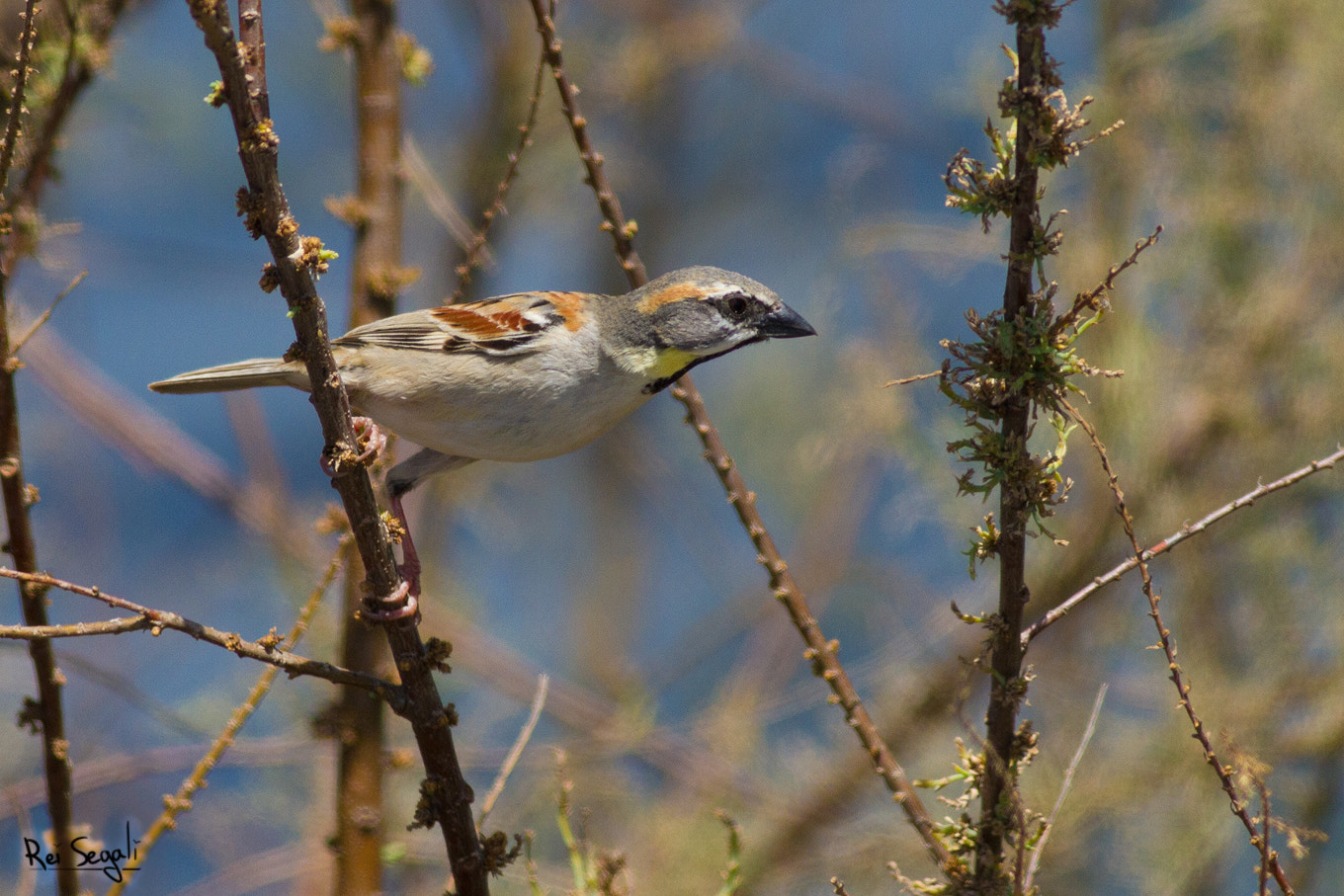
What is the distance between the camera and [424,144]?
31.1 feet

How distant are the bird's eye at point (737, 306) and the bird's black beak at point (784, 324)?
80 mm

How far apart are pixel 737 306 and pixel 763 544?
4.68ft

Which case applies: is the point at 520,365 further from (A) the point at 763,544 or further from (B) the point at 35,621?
(B) the point at 35,621

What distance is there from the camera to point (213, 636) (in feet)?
6.88

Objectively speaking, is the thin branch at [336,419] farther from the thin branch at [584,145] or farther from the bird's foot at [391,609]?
the thin branch at [584,145]

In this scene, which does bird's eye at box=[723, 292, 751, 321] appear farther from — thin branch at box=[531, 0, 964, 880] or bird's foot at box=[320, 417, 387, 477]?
bird's foot at box=[320, 417, 387, 477]

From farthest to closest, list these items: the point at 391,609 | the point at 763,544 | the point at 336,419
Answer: the point at 763,544
the point at 391,609
the point at 336,419

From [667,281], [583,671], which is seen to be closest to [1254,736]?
[667,281]

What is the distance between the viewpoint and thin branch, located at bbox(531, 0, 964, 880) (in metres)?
2.62

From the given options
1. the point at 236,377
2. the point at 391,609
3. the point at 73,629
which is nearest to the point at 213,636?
the point at 73,629

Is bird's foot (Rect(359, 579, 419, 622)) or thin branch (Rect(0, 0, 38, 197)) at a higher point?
thin branch (Rect(0, 0, 38, 197))

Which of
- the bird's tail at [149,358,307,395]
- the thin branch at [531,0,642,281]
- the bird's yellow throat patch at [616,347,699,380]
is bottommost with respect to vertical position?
the bird's tail at [149,358,307,395]

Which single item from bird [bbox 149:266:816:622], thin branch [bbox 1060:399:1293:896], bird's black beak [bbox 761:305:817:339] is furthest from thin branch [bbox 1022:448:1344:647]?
bird's black beak [bbox 761:305:817:339]

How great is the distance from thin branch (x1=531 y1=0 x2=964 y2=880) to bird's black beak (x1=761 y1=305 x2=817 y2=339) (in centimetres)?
106
